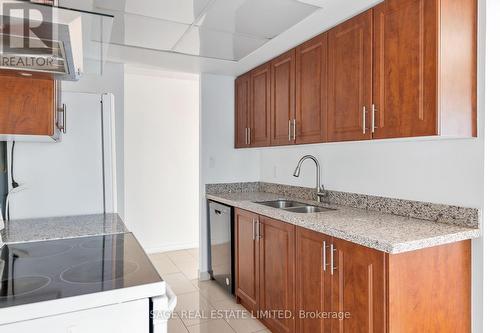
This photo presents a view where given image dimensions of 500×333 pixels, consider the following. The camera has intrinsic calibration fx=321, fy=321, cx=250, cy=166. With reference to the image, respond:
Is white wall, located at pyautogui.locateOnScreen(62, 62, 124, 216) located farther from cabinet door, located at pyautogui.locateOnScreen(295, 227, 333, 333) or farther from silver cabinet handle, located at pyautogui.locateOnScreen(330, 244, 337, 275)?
silver cabinet handle, located at pyautogui.locateOnScreen(330, 244, 337, 275)

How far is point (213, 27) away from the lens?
89.6 inches

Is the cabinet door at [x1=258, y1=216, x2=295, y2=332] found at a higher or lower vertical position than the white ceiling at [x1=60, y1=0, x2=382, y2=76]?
lower

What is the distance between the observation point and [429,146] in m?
1.92

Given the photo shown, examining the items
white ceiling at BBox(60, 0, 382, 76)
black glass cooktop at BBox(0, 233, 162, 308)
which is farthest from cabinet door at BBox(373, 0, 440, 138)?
black glass cooktop at BBox(0, 233, 162, 308)

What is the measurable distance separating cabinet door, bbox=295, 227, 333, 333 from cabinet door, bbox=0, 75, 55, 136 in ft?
4.94

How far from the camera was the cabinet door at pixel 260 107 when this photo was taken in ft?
9.78

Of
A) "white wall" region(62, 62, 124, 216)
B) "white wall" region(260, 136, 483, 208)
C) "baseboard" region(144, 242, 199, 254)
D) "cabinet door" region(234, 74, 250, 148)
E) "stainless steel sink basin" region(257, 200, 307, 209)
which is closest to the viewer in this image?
"white wall" region(260, 136, 483, 208)

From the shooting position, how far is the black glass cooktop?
1.00m

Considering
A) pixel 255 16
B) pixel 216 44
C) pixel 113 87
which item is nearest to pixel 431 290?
pixel 255 16

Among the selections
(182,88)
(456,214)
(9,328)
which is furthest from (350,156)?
(182,88)

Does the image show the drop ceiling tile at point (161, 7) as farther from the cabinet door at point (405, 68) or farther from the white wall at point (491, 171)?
the white wall at point (491, 171)

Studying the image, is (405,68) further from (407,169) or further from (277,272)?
(277,272)

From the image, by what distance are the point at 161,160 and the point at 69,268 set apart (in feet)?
10.9

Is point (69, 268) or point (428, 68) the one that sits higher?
point (428, 68)
